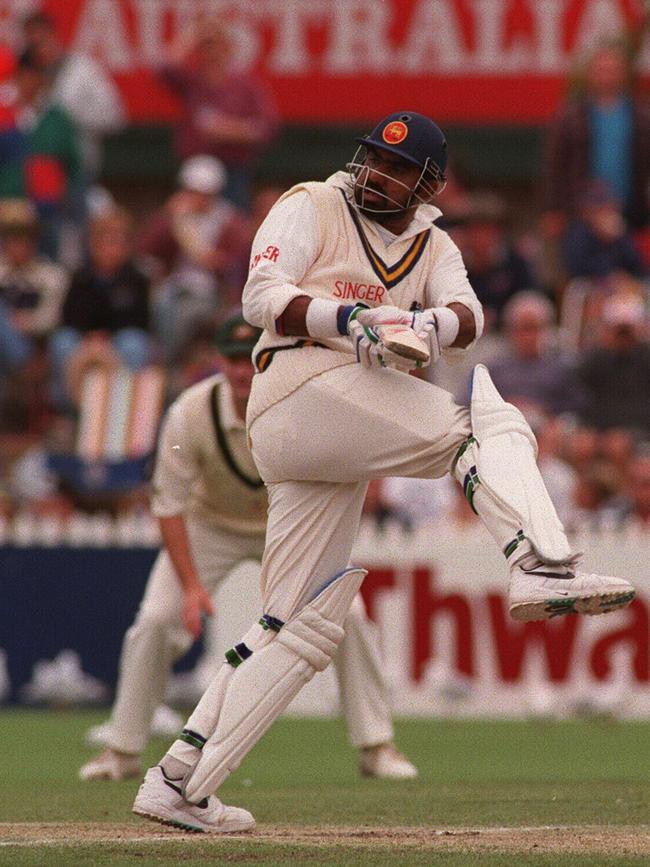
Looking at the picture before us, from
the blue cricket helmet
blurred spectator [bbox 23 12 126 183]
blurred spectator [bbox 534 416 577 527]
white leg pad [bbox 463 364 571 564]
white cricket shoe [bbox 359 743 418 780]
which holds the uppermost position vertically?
the blue cricket helmet

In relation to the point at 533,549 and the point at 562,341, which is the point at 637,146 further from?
the point at 533,549

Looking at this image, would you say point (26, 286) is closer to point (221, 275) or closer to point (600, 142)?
point (221, 275)

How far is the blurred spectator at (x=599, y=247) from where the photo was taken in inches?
675

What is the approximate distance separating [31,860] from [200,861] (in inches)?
20.5

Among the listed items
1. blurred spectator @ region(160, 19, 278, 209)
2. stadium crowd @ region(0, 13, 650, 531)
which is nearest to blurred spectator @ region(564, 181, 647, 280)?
stadium crowd @ region(0, 13, 650, 531)

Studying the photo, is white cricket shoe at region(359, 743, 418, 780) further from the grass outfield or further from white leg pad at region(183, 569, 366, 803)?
white leg pad at region(183, 569, 366, 803)

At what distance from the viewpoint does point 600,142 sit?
57.5 ft

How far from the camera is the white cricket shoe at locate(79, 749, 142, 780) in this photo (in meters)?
9.91

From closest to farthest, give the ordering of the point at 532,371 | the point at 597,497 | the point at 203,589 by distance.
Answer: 1. the point at 203,589
2. the point at 597,497
3. the point at 532,371

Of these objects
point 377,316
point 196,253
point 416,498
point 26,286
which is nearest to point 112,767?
point 377,316

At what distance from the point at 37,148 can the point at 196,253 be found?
1.68m

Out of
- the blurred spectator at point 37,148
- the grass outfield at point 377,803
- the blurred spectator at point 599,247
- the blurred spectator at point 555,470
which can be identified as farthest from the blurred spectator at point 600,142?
the grass outfield at point 377,803

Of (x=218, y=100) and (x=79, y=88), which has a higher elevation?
(x=79, y=88)

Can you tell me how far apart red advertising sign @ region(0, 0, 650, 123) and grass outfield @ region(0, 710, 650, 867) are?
7701 mm
